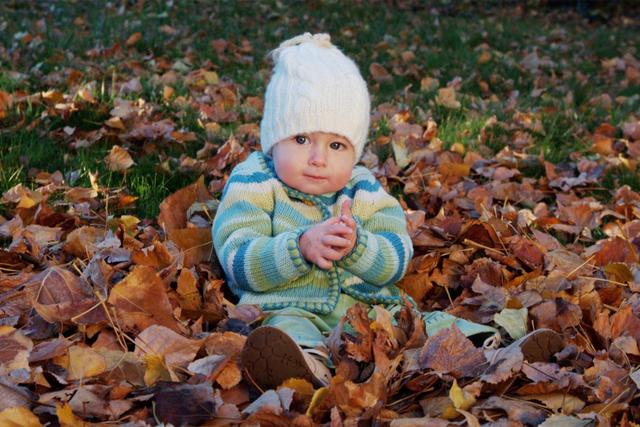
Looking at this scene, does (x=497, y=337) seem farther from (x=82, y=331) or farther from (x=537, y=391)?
(x=82, y=331)

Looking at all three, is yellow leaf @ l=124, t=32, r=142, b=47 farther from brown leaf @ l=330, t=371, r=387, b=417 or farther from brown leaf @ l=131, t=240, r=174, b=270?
brown leaf @ l=330, t=371, r=387, b=417

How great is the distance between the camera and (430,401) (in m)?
1.85

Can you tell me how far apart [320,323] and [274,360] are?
1.39 ft

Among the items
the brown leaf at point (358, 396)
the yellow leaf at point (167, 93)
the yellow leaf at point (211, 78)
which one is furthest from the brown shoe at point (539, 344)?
the yellow leaf at point (211, 78)

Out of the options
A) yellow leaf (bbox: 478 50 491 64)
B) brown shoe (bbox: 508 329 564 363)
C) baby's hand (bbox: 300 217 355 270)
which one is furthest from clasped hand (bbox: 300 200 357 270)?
yellow leaf (bbox: 478 50 491 64)

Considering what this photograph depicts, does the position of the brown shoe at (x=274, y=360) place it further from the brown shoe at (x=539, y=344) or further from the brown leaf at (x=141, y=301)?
the brown shoe at (x=539, y=344)

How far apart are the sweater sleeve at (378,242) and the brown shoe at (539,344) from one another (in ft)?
1.64

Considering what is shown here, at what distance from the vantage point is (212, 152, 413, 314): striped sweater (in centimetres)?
228

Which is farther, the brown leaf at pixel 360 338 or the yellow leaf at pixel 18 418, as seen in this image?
the brown leaf at pixel 360 338

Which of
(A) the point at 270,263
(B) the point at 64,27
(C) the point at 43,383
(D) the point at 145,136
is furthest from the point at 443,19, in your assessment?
(C) the point at 43,383

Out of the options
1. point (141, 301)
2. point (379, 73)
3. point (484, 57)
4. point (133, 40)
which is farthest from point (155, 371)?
point (484, 57)

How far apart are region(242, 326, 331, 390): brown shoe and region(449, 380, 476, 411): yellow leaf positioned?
28cm

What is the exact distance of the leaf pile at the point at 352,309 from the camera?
1.79 metres

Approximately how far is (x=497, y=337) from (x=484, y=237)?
2.53 ft
